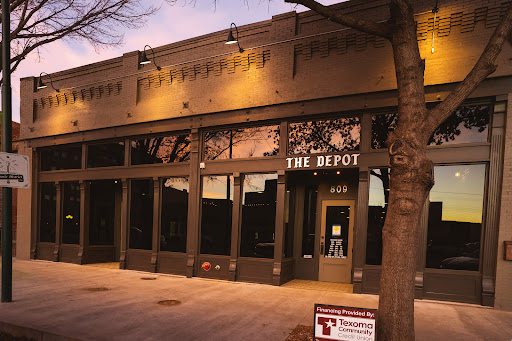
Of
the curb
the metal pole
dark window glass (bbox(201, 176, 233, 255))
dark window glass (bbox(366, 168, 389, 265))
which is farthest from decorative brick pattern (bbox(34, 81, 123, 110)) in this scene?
dark window glass (bbox(366, 168, 389, 265))

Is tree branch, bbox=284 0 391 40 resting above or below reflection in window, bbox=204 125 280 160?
above

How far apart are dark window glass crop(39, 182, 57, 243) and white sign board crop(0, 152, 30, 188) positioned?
737 centimetres

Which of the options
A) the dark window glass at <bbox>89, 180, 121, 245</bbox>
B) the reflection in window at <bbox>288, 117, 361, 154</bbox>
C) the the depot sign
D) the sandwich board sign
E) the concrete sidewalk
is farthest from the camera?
the dark window glass at <bbox>89, 180, 121, 245</bbox>

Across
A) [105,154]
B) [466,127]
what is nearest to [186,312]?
[466,127]

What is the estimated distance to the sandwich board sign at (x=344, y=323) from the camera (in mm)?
3984

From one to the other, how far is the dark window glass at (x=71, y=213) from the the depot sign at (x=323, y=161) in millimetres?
9117

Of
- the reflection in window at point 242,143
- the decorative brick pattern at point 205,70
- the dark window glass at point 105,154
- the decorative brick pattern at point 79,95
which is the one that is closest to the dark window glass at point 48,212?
the dark window glass at point 105,154

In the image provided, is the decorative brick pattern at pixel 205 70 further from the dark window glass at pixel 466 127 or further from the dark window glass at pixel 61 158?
the dark window glass at pixel 466 127

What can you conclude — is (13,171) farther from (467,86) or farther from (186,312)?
(467,86)

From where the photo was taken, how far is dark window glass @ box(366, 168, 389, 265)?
26.8 ft

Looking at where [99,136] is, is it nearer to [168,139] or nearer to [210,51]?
[168,139]

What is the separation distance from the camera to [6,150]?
7117 mm

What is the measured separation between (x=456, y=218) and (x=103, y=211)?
40.8 feet

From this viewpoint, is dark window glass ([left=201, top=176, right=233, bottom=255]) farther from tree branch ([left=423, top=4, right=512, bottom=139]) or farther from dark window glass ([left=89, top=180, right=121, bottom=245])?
tree branch ([left=423, top=4, right=512, bottom=139])
